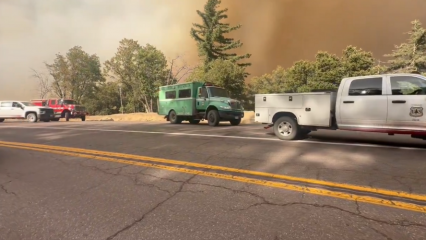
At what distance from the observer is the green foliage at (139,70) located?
4897 centimetres

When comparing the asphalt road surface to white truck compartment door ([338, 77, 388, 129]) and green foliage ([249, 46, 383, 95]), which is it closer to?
white truck compartment door ([338, 77, 388, 129])

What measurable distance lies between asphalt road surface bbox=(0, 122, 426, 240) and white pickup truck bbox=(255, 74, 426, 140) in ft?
2.83

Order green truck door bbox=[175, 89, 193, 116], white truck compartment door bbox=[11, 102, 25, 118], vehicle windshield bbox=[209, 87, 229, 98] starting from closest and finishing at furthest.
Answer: vehicle windshield bbox=[209, 87, 229, 98]
green truck door bbox=[175, 89, 193, 116]
white truck compartment door bbox=[11, 102, 25, 118]

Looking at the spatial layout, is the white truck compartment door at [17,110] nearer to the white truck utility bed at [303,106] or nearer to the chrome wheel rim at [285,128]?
the white truck utility bed at [303,106]

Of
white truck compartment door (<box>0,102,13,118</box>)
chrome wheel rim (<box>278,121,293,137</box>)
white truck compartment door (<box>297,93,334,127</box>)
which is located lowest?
chrome wheel rim (<box>278,121,293,137</box>)

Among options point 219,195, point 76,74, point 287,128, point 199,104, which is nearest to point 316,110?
point 287,128

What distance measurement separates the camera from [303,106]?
716 cm

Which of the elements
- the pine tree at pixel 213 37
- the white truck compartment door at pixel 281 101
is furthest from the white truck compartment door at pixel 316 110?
the pine tree at pixel 213 37

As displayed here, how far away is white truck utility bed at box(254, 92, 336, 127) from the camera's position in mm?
6801

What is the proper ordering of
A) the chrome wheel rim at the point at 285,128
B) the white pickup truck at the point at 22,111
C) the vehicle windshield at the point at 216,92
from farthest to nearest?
the white pickup truck at the point at 22,111
the vehicle windshield at the point at 216,92
the chrome wheel rim at the point at 285,128

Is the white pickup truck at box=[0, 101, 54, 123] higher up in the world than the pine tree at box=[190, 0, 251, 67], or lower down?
lower down

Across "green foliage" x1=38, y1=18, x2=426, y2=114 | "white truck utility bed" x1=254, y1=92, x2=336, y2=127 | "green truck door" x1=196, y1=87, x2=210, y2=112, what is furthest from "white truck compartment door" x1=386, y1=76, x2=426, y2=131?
"green foliage" x1=38, y1=18, x2=426, y2=114

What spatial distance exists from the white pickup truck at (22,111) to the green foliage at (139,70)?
88.9 feet

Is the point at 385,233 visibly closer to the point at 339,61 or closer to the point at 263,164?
the point at 263,164
